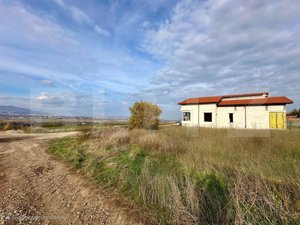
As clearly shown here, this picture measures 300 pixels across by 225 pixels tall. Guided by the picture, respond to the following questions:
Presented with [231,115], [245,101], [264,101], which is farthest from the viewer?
[231,115]

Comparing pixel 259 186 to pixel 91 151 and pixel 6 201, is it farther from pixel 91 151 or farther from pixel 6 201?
pixel 91 151

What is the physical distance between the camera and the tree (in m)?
18.4

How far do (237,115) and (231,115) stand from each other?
852 mm

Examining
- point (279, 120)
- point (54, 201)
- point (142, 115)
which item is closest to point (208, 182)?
point (54, 201)

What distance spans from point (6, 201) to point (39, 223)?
4.57 feet

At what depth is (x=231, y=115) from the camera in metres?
22.8

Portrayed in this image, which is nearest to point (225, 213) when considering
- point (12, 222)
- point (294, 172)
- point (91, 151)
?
point (294, 172)

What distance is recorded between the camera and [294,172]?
4477 mm

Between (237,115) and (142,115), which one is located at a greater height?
(237,115)

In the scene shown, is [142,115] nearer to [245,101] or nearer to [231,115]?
[231,115]

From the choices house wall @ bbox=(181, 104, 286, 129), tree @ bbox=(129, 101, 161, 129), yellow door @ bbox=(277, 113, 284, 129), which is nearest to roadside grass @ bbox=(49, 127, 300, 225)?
tree @ bbox=(129, 101, 161, 129)

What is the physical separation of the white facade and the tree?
9190mm

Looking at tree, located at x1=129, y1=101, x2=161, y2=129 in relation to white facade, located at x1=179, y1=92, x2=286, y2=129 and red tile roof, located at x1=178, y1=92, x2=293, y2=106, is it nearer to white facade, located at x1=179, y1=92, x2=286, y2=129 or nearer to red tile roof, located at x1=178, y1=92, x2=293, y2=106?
white facade, located at x1=179, y1=92, x2=286, y2=129

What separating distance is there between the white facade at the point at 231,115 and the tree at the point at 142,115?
362 inches
